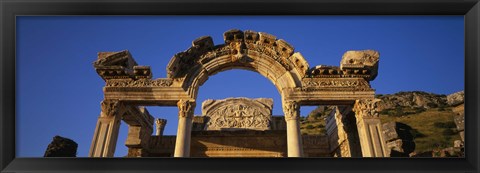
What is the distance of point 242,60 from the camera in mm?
11117

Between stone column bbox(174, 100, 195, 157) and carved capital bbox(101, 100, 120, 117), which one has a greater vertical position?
carved capital bbox(101, 100, 120, 117)

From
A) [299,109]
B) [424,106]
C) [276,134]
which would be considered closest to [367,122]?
[299,109]

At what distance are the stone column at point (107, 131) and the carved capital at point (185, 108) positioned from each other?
6.41 feet

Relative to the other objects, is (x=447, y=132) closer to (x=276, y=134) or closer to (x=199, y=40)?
(x=276, y=134)

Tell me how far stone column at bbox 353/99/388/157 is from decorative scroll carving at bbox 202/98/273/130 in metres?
4.17

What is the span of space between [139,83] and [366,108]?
279 inches

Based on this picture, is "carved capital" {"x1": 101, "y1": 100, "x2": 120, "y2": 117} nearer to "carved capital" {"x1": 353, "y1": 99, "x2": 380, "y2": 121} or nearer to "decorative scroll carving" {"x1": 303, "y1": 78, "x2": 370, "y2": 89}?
"decorative scroll carving" {"x1": 303, "y1": 78, "x2": 370, "y2": 89}

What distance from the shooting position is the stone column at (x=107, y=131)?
33.2 feet

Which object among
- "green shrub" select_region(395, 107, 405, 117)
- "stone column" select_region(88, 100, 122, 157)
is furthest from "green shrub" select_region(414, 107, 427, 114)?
"stone column" select_region(88, 100, 122, 157)

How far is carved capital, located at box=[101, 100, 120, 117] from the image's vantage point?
10.6m

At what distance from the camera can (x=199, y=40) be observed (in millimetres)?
11008

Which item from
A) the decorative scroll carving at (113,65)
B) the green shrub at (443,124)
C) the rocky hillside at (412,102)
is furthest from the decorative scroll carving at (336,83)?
the rocky hillside at (412,102)

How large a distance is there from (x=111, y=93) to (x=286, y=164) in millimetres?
8909

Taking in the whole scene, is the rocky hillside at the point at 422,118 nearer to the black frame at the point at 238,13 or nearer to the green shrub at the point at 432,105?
the green shrub at the point at 432,105
